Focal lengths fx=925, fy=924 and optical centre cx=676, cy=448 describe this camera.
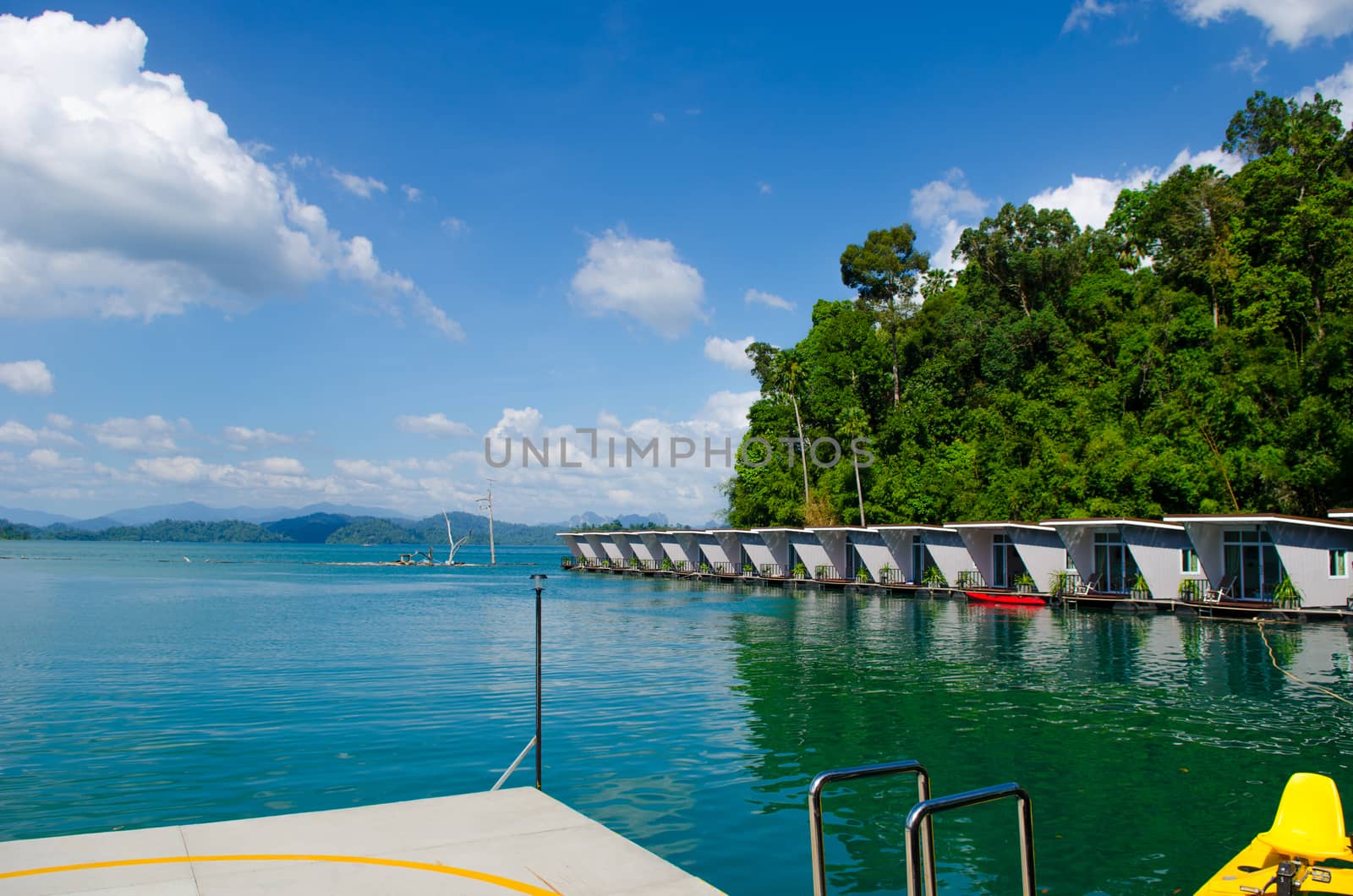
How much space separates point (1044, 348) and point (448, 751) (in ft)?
189

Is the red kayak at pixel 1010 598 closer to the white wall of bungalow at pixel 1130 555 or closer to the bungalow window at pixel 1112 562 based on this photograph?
the white wall of bungalow at pixel 1130 555

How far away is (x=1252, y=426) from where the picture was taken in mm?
41719

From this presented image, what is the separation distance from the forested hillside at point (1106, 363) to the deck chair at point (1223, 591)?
22.0 feet

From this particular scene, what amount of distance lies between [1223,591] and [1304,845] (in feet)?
102

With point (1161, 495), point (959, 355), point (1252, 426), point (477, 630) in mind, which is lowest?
point (477, 630)

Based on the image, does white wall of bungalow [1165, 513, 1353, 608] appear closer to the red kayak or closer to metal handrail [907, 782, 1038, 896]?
the red kayak

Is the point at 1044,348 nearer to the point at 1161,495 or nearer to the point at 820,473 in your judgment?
the point at 820,473

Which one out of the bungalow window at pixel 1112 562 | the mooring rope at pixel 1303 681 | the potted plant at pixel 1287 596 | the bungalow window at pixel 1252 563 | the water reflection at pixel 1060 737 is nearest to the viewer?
the water reflection at pixel 1060 737

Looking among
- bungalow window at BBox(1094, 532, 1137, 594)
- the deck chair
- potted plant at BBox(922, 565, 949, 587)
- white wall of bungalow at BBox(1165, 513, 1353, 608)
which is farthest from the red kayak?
white wall of bungalow at BBox(1165, 513, 1353, 608)

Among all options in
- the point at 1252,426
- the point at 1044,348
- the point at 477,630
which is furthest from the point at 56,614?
the point at 1044,348

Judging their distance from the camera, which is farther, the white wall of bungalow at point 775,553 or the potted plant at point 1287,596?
the white wall of bungalow at point 775,553

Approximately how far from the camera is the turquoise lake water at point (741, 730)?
964 centimetres

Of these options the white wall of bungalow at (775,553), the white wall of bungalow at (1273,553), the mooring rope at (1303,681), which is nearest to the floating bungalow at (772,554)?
the white wall of bungalow at (775,553)

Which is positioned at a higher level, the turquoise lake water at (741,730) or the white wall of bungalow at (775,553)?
the white wall of bungalow at (775,553)
